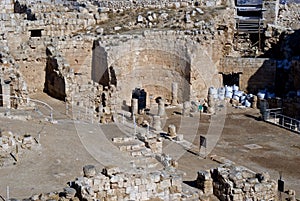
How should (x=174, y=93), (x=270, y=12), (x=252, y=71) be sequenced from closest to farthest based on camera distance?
(x=174, y=93), (x=252, y=71), (x=270, y=12)

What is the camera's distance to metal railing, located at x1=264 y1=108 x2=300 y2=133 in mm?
30958

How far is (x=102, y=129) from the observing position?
934 inches

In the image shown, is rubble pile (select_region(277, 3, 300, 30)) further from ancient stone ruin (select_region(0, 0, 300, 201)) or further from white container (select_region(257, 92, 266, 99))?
white container (select_region(257, 92, 266, 99))

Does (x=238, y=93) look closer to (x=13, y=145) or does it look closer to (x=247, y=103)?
(x=247, y=103)

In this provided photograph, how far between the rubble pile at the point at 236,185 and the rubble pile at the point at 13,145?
15.7 feet

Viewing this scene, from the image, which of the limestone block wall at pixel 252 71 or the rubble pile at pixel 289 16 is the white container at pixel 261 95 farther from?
the rubble pile at pixel 289 16

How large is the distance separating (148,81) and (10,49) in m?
6.99

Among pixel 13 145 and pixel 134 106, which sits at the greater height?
pixel 13 145

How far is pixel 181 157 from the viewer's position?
970 inches

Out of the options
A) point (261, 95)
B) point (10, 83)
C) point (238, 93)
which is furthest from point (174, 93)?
point (10, 83)

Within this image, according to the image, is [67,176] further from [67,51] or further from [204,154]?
[67,51]

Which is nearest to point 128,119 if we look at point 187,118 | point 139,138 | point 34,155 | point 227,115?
point 187,118

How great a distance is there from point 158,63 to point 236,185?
55.1 ft

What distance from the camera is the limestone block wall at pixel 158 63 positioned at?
33.4m
